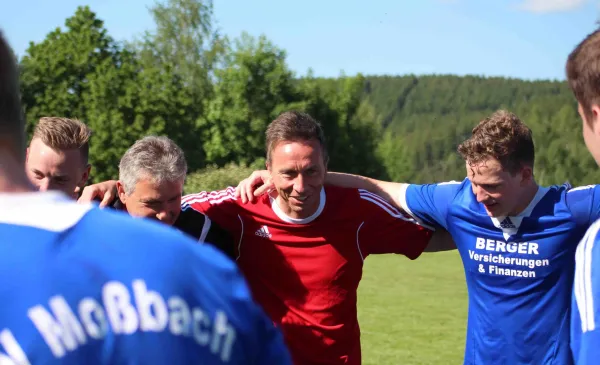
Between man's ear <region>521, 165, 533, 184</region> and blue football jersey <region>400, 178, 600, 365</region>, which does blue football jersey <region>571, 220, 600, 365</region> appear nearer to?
blue football jersey <region>400, 178, 600, 365</region>

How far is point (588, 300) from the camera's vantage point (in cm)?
218

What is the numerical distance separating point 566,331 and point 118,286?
378 cm

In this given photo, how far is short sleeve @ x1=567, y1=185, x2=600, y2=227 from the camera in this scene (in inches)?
183

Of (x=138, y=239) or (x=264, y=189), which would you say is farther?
(x=264, y=189)

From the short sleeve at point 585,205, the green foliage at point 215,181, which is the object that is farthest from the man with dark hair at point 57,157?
the green foliage at point 215,181

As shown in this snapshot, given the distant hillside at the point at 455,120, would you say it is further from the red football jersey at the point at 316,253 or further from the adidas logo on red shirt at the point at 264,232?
the adidas logo on red shirt at the point at 264,232

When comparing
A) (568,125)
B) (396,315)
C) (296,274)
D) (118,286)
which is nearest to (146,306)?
(118,286)

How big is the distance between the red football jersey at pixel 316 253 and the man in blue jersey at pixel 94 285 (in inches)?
123

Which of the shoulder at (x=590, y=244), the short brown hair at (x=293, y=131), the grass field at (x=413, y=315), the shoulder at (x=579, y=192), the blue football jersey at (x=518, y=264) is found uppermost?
the short brown hair at (x=293, y=131)

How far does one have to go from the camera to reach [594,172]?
82250 millimetres

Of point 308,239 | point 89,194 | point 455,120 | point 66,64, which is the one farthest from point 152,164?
point 455,120

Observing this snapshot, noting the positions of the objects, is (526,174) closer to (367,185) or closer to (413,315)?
(367,185)

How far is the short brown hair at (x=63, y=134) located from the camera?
4547 millimetres

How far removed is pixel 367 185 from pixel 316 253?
70 centimetres
